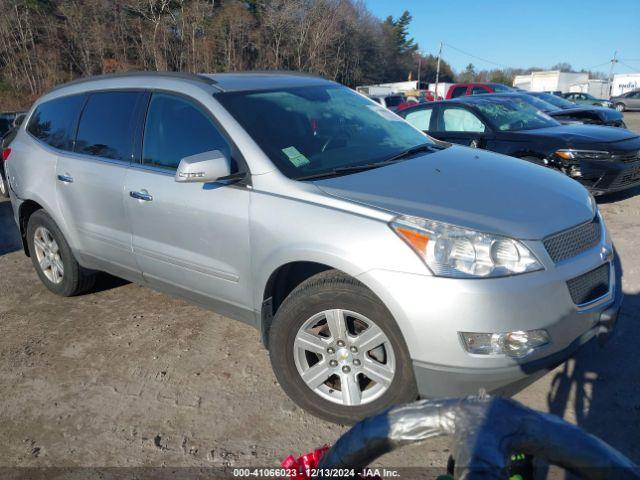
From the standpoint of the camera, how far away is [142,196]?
11.3 feet

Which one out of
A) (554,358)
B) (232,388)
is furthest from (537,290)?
(232,388)

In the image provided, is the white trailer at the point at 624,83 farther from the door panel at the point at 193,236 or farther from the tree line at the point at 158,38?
the door panel at the point at 193,236

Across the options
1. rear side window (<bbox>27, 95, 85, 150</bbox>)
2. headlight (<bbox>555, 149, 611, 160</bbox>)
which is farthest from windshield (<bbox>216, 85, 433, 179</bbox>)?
headlight (<bbox>555, 149, 611, 160</bbox>)

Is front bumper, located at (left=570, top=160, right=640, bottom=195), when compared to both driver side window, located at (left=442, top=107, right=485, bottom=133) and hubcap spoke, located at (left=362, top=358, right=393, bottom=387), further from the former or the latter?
hubcap spoke, located at (left=362, top=358, right=393, bottom=387)

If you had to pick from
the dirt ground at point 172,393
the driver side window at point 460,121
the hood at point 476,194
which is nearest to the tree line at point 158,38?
the driver side window at point 460,121

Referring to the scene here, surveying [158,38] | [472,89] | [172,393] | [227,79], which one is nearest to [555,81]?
[158,38]

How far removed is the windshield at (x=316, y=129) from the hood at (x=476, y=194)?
10.0 inches

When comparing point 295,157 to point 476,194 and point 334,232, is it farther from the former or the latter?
point 476,194

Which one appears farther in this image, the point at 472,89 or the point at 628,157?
the point at 472,89

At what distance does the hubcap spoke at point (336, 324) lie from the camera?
262 centimetres

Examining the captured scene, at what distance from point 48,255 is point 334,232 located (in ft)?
10.7

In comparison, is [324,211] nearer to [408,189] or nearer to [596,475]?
[408,189]

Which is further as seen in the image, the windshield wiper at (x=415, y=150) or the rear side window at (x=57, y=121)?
the rear side window at (x=57, y=121)

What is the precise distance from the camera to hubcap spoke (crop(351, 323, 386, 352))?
2.52m
